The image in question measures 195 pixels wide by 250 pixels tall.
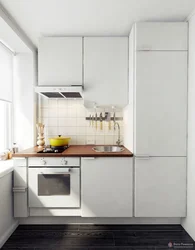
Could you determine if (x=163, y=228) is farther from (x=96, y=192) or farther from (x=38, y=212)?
(x=38, y=212)

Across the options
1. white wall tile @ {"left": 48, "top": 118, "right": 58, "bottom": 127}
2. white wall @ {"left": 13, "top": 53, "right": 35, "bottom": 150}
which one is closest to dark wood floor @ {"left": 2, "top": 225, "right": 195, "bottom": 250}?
white wall @ {"left": 13, "top": 53, "right": 35, "bottom": 150}

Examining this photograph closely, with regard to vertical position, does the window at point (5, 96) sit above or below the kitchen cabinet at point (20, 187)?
above

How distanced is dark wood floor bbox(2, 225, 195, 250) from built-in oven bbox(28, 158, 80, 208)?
27 centimetres

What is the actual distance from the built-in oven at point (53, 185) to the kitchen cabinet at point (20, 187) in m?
0.06

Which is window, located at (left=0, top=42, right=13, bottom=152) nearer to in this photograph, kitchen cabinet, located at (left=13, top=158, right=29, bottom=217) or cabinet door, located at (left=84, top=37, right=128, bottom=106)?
kitchen cabinet, located at (left=13, top=158, right=29, bottom=217)

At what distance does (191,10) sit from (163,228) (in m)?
2.42

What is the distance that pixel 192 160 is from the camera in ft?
6.46

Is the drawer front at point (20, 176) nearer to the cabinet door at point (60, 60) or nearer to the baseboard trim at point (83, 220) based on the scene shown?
the baseboard trim at point (83, 220)

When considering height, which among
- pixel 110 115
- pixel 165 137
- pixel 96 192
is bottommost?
pixel 96 192

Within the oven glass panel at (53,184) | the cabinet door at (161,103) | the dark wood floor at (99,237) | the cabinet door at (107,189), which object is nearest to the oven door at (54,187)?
the oven glass panel at (53,184)

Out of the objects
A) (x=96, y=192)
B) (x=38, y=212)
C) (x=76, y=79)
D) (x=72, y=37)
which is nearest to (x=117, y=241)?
(x=96, y=192)

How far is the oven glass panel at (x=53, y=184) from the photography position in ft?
7.03

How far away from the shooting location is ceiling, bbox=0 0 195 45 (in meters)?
1.78

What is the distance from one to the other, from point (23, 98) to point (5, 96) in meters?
0.25
